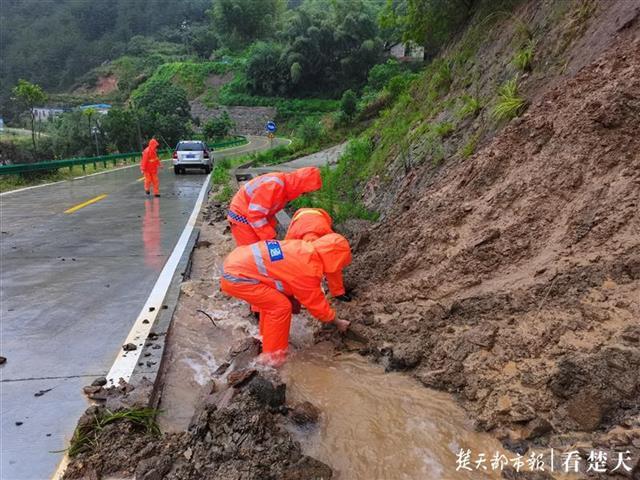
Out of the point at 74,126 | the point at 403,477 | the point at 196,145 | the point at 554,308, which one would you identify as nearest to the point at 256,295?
the point at 403,477

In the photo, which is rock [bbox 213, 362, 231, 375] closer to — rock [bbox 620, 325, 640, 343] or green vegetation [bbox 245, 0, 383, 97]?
rock [bbox 620, 325, 640, 343]

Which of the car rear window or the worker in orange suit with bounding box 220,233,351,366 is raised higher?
the car rear window

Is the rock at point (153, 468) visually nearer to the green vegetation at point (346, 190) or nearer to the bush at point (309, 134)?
the green vegetation at point (346, 190)

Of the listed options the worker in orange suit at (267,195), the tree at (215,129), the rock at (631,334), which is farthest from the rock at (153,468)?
the tree at (215,129)

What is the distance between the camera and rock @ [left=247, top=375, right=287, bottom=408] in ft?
11.8

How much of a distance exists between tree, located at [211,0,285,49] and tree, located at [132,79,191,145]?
5191 centimetres

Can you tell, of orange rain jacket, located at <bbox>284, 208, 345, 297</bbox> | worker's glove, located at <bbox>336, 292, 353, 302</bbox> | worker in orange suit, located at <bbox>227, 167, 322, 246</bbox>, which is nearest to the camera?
orange rain jacket, located at <bbox>284, 208, 345, 297</bbox>

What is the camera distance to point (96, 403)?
3.78 metres

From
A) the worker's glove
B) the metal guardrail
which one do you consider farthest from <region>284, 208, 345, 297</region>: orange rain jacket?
the metal guardrail

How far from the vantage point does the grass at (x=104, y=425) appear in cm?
325

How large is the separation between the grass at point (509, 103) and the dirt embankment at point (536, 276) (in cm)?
29

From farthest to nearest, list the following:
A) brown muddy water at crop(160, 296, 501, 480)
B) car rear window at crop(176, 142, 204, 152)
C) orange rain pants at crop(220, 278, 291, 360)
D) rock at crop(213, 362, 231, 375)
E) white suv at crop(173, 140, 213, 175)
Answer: car rear window at crop(176, 142, 204, 152), white suv at crop(173, 140, 213, 175), rock at crop(213, 362, 231, 375), orange rain pants at crop(220, 278, 291, 360), brown muddy water at crop(160, 296, 501, 480)

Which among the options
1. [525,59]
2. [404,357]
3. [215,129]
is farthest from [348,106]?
[215,129]

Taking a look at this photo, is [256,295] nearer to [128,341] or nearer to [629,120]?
[128,341]
